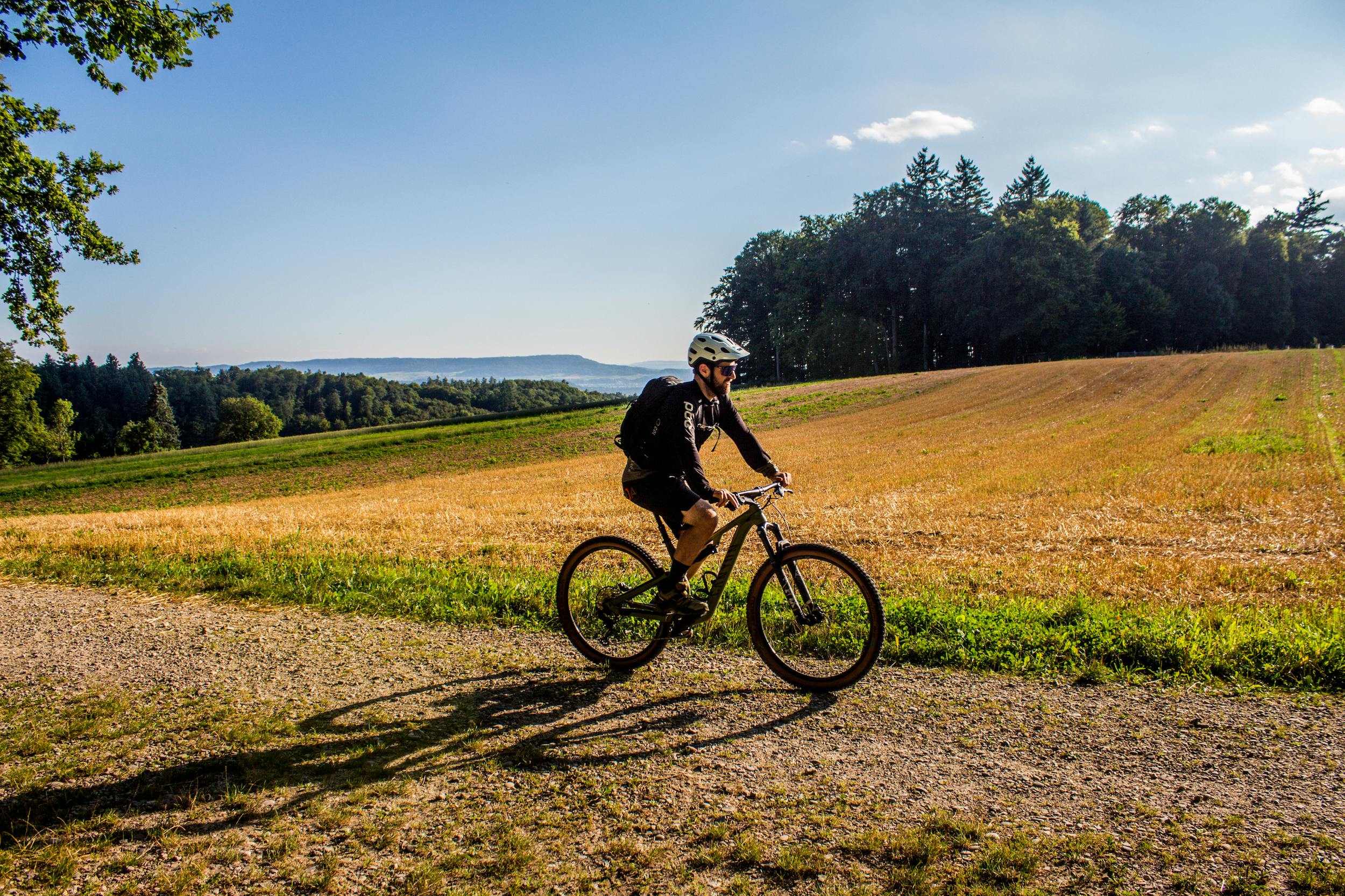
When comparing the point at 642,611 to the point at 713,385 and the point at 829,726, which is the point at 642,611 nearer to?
the point at 829,726

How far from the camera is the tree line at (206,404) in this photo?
78688 millimetres

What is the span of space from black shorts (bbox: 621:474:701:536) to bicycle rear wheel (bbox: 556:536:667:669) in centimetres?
39

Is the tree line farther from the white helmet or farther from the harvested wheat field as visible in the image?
the white helmet

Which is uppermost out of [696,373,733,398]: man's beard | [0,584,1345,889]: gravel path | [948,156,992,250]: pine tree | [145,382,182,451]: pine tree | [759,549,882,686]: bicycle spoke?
[948,156,992,250]: pine tree

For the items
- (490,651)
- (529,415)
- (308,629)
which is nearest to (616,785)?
(490,651)

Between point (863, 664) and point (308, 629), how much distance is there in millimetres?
4570

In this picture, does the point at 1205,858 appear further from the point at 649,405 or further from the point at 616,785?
the point at 649,405

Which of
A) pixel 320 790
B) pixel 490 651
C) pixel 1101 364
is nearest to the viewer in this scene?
pixel 320 790

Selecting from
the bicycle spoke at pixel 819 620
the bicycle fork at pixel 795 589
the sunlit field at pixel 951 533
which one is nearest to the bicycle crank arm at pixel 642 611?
the bicycle spoke at pixel 819 620

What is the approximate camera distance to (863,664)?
4.66 meters

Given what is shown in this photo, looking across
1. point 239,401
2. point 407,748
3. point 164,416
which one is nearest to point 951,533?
point 407,748

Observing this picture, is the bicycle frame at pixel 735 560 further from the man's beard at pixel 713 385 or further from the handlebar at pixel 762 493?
the man's beard at pixel 713 385

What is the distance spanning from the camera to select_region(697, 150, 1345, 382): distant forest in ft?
217

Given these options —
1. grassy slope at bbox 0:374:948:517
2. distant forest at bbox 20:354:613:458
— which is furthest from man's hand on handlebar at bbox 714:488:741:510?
distant forest at bbox 20:354:613:458
